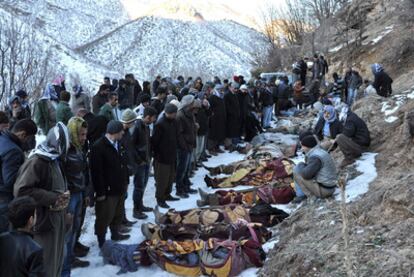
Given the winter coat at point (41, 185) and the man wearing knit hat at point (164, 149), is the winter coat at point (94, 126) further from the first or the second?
the winter coat at point (41, 185)

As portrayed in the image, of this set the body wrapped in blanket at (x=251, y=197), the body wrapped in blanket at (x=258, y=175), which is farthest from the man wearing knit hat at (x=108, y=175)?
the body wrapped in blanket at (x=258, y=175)

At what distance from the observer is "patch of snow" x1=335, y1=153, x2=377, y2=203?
7.13 meters

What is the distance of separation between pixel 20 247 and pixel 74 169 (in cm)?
209

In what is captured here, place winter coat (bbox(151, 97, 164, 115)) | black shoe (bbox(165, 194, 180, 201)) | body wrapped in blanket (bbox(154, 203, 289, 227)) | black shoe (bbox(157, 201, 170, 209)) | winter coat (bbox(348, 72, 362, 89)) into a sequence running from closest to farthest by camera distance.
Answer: body wrapped in blanket (bbox(154, 203, 289, 227)), black shoe (bbox(157, 201, 170, 209)), black shoe (bbox(165, 194, 180, 201)), winter coat (bbox(151, 97, 164, 115)), winter coat (bbox(348, 72, 362, 89))

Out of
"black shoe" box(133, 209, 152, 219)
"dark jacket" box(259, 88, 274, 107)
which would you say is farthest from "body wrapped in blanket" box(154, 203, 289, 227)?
"dark jacket" box(259, 88, 274, 107)

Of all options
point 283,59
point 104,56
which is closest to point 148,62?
point 104,56

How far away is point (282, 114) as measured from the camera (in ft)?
60.2

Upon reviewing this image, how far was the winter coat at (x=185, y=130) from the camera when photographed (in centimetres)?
886

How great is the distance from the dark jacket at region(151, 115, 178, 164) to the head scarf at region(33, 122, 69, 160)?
332 cm

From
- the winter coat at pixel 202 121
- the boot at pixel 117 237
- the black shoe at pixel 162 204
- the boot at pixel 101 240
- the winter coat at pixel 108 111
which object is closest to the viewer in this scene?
the boot at pixel 101 240

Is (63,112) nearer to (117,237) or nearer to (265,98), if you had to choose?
(117,237)

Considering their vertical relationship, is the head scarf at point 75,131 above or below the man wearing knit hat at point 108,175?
above

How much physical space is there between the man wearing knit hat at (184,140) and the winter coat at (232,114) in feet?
11.4

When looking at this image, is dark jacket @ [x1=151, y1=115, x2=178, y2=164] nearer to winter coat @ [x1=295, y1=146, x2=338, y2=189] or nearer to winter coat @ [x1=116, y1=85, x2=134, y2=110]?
winter coat @ [x1=295, y1=146, x2=338, y2=189]
